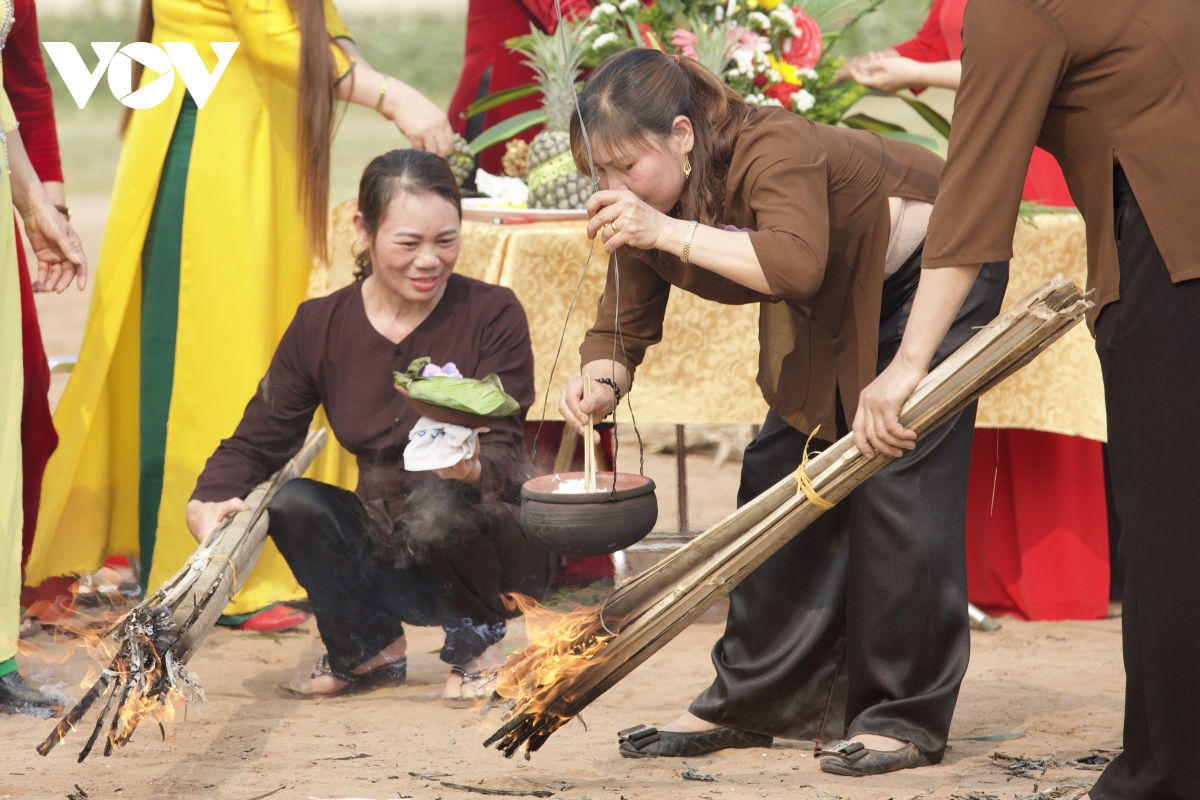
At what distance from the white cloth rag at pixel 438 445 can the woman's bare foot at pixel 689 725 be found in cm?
80

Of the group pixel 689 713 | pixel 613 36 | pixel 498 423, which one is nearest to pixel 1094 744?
pixel 689 713

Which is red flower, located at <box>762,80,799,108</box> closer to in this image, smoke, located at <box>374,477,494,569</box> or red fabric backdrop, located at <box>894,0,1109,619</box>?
red fabric backdrop, located at <box>894,0,1109,619</box>

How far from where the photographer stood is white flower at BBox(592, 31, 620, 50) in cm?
429

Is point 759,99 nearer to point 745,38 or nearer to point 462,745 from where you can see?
point 745,38

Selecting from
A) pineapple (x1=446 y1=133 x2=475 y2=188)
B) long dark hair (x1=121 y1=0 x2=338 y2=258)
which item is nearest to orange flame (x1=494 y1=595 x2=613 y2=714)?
long dark hair (x1=121 y1=0 x2=338 y2=258)

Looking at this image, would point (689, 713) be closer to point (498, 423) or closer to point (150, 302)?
point (498, 423)

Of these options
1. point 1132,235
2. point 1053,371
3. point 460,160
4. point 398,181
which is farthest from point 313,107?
point 1132,235

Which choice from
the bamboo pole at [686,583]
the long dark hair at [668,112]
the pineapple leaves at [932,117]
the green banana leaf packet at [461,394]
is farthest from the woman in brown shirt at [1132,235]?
the pineapple leaves at [932,117]

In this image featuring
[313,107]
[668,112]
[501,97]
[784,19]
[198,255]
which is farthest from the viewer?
[501,97]

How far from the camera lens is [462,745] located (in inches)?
118

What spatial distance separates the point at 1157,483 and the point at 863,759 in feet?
2.92

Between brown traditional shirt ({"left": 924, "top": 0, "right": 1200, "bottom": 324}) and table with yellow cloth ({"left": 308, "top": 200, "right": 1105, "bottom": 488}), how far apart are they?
6.40 ft

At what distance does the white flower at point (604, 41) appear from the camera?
4293 millimetres

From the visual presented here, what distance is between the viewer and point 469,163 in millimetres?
4414
